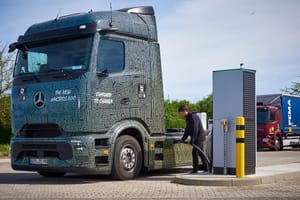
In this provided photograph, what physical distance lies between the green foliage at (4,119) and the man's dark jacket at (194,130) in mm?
16646

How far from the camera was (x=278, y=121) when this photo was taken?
2842cm

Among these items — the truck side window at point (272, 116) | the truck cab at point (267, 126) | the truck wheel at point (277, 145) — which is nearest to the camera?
the truck cab at point (267, 126)

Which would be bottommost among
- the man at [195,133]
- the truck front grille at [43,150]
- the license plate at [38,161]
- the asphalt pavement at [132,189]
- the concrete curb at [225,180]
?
the asphalt pavement at [132,189]

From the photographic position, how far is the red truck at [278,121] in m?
27.8

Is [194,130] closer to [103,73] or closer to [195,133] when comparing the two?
[195,133]

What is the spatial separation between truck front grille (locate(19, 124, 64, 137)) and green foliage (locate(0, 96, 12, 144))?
15874mm

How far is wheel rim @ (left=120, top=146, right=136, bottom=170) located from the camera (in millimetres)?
11477

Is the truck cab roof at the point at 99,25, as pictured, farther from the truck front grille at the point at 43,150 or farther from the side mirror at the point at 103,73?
the truck front grille at the point at 43,150

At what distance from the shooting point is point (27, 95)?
Answer: 37.6 feet

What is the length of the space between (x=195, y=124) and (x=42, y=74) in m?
3.76

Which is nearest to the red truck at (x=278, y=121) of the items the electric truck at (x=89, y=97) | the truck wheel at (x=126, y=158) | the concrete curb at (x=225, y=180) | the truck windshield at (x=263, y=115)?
the truck windshield at (x=263, y=115)

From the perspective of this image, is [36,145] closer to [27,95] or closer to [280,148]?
[27,95]

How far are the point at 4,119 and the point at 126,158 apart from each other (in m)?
17.7

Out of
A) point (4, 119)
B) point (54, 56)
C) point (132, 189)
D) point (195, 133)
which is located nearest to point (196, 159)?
point (195, 133)
